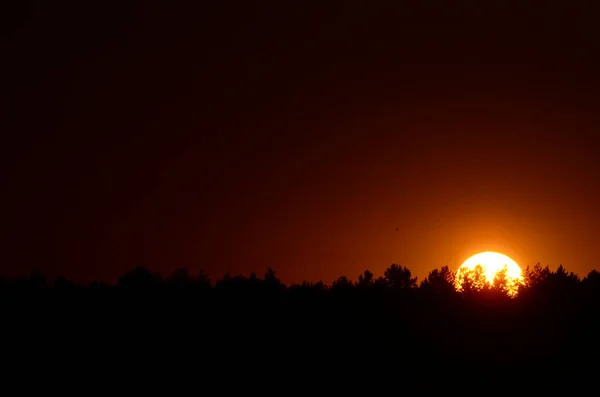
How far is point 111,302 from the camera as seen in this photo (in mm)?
82438

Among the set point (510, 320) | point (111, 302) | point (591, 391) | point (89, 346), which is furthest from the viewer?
point (111, 302)

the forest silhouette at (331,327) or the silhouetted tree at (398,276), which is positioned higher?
the silhouetted tree at (398,276)

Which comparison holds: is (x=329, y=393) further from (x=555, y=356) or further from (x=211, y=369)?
(x=555, y=356)

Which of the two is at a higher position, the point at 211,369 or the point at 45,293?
the point at 45,293

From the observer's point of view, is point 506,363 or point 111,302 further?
point 111,302

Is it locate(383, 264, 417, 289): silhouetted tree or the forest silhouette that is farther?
locate(383, 264, 417, 289): silhouetted tree

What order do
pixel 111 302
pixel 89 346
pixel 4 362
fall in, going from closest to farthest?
pixel 4 362 < pixel 89 346 < pixel 111 302

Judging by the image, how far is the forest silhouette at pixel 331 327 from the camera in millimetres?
65562

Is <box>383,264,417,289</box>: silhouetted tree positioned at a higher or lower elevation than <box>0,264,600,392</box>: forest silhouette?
higher

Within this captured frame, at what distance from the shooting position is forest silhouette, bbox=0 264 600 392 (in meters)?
65.6

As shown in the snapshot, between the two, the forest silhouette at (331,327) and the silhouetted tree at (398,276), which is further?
the silhouetted tree at (398,276)

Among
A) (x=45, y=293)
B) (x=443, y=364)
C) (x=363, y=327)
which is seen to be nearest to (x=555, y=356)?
(x=443, y=364)

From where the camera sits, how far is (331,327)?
246ft

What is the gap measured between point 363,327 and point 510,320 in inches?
513
